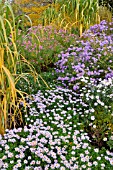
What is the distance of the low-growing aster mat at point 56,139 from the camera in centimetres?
251

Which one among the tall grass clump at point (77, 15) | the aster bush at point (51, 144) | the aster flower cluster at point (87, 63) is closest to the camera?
the aster bush at point (51, 144)

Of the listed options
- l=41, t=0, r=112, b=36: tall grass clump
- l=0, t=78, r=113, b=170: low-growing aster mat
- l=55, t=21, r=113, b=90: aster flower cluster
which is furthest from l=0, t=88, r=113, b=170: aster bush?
l=41, t=0, r=112, b=36: tall grass clump

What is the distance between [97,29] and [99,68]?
48.2 inches

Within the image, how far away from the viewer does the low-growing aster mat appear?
2.51m

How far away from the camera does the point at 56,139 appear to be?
270cm

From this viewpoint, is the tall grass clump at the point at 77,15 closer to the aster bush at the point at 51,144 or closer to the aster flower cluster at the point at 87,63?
the aster flower cluster at the point at 87,63

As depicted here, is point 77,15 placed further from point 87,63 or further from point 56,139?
point 56,139

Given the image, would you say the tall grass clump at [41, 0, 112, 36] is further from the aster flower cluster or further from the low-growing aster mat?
the low-growing aster mat

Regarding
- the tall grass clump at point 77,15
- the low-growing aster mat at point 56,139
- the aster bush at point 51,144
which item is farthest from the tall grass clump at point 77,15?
the aster bush at point 51,144

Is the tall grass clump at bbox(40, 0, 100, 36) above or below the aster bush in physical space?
above

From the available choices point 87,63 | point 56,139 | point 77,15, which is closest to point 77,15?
point 77,15

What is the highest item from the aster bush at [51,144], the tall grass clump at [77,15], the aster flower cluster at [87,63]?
the tall grass clump at [77,15]

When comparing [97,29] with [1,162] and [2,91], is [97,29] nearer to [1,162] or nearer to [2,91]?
[2,91]

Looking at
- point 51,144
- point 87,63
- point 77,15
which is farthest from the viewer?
point 77,15
